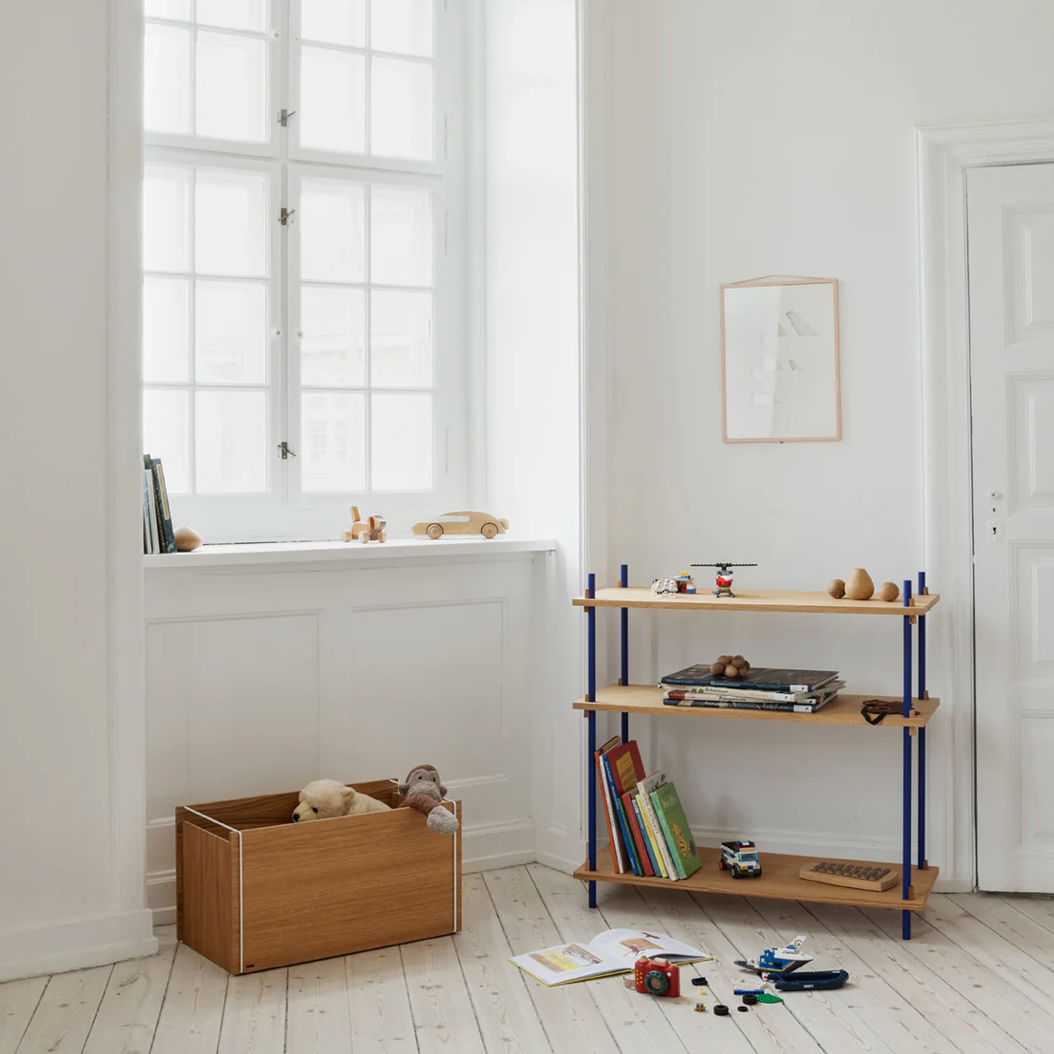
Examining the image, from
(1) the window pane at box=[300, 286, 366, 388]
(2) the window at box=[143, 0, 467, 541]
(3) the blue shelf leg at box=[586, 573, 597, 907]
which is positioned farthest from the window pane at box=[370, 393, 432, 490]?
(3) the blue shelf leg at box=[586, 573, 597, 907]

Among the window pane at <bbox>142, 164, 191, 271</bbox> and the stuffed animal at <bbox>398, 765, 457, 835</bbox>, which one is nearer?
the stuffed animal at <bbox>398, 765, 457, 835</bbox>

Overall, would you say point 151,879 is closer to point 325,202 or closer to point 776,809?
point 776,809

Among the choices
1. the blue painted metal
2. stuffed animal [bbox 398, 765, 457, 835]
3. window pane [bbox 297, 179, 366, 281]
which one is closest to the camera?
stuffed animal [bbox 398, 765, 457, 835]

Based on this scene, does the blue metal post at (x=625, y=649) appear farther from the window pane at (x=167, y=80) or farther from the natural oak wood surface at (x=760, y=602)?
the window pane at (x=167, y=80)

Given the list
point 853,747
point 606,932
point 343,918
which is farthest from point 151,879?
Answer: point 853,747

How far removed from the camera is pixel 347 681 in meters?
3.27

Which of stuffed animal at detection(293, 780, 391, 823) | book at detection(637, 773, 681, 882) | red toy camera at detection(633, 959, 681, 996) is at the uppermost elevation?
stuffed animal at detection(293, 780, 391, 823)

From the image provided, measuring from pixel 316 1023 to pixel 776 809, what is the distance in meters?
1.52

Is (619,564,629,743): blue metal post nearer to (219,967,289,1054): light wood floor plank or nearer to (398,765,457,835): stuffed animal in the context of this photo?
(398,765,457,835): stuffed animal

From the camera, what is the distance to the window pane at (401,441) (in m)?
3.69

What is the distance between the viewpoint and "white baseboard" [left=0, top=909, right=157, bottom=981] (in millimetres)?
2676

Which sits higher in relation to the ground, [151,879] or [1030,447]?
[1030,447]

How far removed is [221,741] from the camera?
10.1ft

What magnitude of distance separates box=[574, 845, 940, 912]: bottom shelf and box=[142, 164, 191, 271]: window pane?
6.71ft
